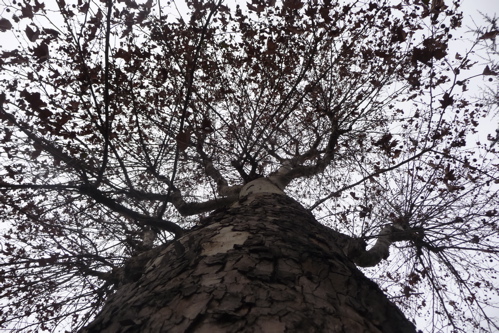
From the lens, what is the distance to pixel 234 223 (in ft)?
6.36

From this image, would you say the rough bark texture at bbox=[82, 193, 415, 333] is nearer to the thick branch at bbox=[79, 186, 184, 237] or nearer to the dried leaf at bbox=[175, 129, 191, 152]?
the dried leaf at bbox=[175, 129, 191, 152]

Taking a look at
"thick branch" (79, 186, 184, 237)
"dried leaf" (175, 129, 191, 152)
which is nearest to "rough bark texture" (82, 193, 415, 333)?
"dried leaf" (175, 129, 191, 152)

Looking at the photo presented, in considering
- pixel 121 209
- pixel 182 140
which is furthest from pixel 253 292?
pixel 121 209

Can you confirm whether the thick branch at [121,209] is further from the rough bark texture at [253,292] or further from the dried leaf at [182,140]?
the rough bark texture at [253,292]

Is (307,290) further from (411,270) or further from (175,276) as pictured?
(411,270)

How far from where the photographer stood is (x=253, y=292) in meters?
1.10

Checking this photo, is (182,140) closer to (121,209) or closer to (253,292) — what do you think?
(121,209)

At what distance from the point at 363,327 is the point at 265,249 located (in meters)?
0.53

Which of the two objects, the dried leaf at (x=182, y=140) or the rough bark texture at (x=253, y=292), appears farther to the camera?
the dried leaf at (x=182, y=140)

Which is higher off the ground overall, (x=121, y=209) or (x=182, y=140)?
(x=182, y=140)

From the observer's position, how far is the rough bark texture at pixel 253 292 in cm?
99

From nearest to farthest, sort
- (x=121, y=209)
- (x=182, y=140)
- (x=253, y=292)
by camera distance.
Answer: (x=253, y=292), (x=182, y=140), (x=121, y=209)

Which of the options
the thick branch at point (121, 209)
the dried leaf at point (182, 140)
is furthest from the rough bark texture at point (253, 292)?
the thick branch at point (121, 209)

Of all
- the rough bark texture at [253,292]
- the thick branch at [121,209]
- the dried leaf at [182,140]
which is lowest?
the rough bark texture at [253,292]
